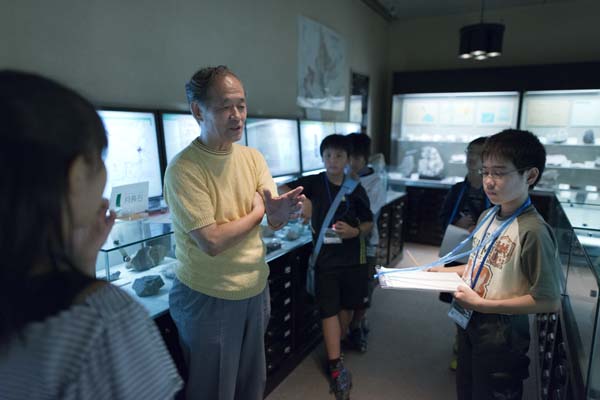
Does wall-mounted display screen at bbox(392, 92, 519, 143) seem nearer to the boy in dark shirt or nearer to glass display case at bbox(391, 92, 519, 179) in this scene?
glass display case at bbox(391, 92, 519, 179)

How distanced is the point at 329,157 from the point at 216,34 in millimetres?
1100

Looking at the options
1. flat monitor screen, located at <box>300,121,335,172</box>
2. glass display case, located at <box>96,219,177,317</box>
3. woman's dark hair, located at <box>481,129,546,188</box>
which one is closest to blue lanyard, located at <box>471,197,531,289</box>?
woman's dark hair, located at <box>481,129,546,188</box>

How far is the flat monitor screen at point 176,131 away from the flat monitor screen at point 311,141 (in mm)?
1296

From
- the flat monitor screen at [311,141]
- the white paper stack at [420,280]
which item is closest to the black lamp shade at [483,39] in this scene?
the flat monitor screen at [311,141]

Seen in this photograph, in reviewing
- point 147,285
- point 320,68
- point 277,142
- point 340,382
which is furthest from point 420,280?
point 320,68

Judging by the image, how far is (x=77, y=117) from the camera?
0.48 meters

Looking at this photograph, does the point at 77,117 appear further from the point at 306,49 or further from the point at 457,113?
the point at 457,113

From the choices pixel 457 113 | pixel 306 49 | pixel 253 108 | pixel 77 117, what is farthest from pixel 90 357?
pixel 457 113

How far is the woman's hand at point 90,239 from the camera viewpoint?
1.79 ft

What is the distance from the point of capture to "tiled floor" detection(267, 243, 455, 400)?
2198mm

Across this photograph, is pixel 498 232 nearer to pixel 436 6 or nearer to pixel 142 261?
pixel 142 261

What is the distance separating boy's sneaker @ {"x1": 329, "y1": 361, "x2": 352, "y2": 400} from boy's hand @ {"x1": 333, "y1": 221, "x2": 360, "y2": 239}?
77cm

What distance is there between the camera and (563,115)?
15.1 ft

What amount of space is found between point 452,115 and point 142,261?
4840 mm
